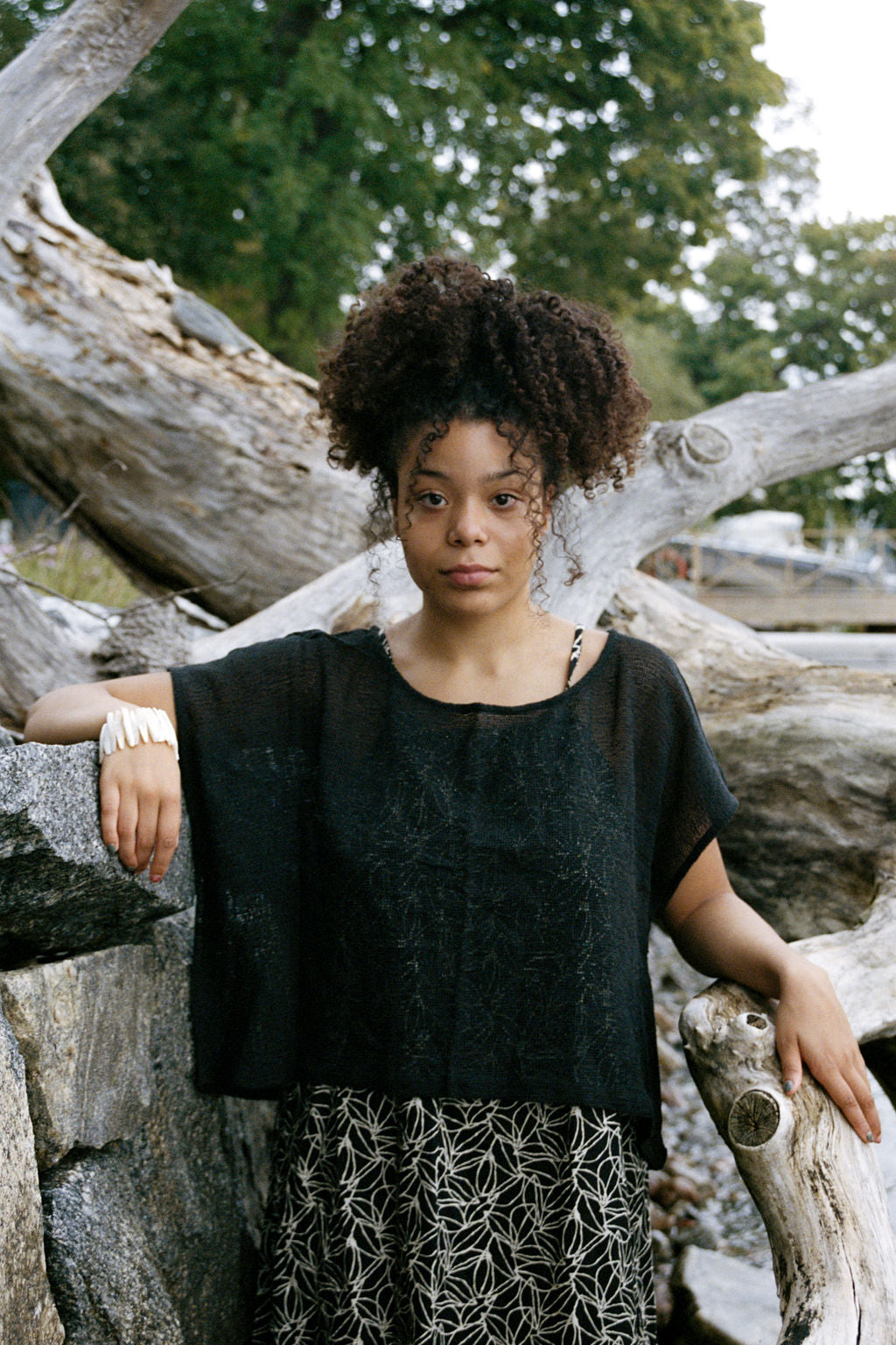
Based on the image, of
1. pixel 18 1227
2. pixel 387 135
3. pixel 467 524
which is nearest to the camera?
pixel 18 1227

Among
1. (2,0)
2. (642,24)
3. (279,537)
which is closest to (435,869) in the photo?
(279,537)

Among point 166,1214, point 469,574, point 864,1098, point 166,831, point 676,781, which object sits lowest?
point 166,1214

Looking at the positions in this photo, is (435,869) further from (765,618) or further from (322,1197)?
(765,618)

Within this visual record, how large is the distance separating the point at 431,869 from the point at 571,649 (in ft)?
1.45

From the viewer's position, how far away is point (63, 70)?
2590 millimetres

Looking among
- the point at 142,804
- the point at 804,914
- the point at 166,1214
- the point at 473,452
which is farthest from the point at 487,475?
the point at 804,914

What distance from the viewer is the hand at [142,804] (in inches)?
63.9

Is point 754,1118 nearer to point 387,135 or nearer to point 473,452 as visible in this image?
point 473,452

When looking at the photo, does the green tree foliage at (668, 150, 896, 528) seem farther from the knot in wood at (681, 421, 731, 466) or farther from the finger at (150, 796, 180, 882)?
the finger at (150, 796, 180, 882)

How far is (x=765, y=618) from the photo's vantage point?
46.2ft

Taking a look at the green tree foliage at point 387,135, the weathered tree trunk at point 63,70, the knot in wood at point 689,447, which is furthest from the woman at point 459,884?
the green tree foliage at point 387,135

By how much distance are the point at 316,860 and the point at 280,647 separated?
0.36 m

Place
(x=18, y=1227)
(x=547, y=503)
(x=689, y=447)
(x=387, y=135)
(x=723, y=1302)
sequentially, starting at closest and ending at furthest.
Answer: (x=18, y=1227)
(x=547, y=503)
(x=723, y=1302)
(x=689, y=447)
(x=387, y=135)

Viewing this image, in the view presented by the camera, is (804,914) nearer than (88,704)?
No
